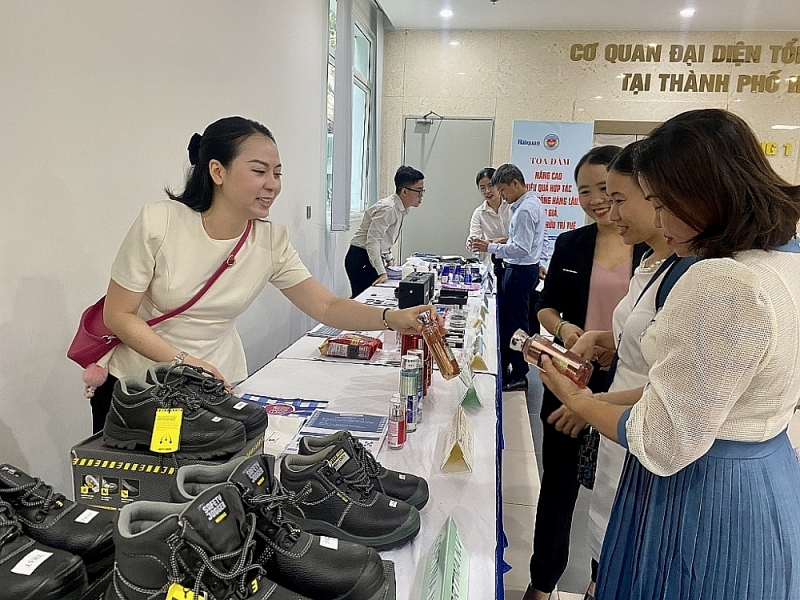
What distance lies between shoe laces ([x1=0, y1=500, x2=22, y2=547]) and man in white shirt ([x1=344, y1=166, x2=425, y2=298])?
3.58m

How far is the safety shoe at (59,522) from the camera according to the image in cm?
71

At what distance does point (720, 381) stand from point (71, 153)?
6.27 feet

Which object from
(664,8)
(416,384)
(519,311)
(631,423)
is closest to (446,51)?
(664,8)

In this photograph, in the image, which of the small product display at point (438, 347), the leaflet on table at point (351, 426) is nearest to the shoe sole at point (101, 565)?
the leaflet on table at point (351, 426)

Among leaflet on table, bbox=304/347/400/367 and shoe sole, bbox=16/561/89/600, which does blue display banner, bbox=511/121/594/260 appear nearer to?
leaflet on table, bbox=304/347/400/367

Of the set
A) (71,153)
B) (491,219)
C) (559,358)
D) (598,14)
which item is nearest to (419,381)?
(559,358)

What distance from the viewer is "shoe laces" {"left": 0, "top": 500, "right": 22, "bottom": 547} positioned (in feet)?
2.18

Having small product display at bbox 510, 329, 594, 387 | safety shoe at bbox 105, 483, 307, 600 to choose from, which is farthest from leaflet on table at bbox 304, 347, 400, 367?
safety shoe at bbox 105, 483, 307, 600

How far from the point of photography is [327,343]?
216cm

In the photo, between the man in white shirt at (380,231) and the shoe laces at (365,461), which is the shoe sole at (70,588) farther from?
the man in white shirt at (380,231)

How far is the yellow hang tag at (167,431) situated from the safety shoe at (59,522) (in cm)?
22

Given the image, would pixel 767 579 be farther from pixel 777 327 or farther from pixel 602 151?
pixel 602 151

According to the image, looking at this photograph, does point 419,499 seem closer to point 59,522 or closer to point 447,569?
point 447,569

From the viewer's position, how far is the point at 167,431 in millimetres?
997
